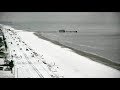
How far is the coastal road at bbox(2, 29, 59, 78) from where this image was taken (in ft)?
16.5

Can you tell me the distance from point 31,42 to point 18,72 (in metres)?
0.75

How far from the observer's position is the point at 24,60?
5.16 meters

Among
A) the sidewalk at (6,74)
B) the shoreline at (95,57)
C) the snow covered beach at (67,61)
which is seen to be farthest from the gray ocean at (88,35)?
the sidewalk at (6,74)

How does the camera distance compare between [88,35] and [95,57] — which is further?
[88,35]

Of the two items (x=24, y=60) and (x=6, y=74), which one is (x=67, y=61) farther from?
(x=6, y=74)

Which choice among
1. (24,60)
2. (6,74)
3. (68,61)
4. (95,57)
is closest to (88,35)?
(95,57)

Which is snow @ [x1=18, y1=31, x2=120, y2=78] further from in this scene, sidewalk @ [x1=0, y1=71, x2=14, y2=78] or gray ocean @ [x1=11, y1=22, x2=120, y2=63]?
sidewalk @ [x1=0, y1=71, x2=14, y2=78]

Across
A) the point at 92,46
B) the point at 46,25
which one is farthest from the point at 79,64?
the point at 46,25

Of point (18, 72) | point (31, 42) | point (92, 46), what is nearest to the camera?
point (18, 72)

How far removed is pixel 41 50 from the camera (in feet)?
17.3

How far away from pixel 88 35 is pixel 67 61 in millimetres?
1096

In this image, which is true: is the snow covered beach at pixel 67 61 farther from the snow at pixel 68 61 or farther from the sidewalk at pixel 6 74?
the sidewalk at pixel 6 74

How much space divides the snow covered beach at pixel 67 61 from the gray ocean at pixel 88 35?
0.22 m
